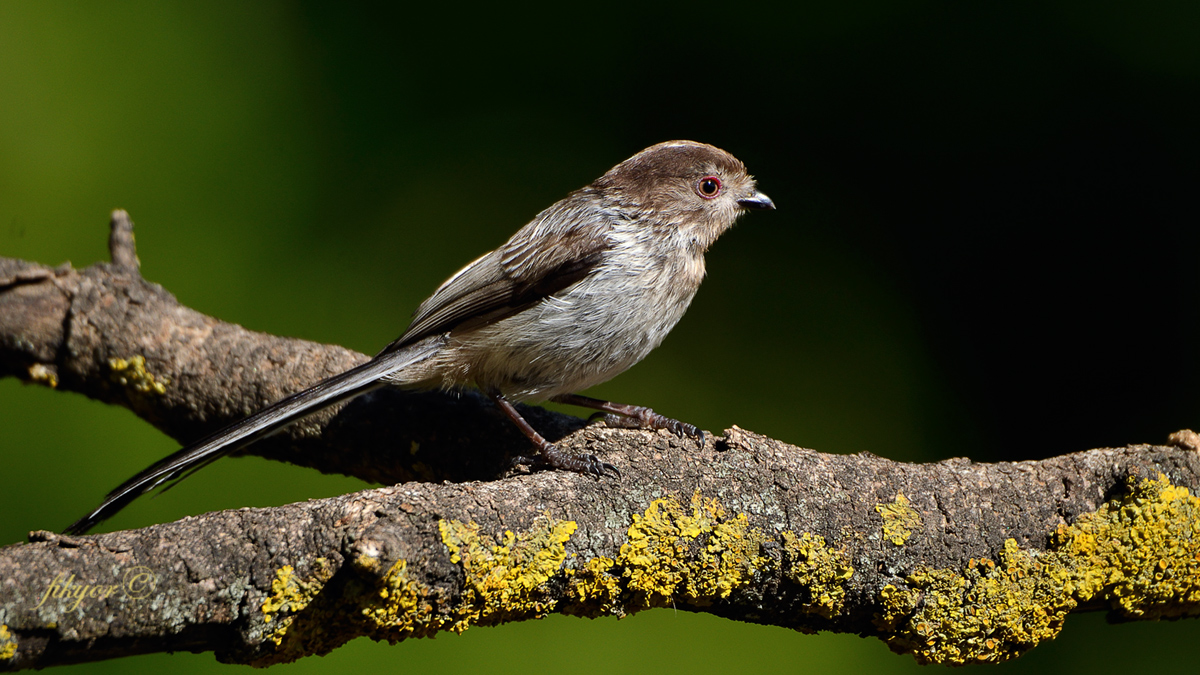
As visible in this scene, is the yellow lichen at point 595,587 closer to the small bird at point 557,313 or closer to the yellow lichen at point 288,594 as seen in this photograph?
the yellow lichen at point 288,594

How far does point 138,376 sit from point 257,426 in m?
0.79

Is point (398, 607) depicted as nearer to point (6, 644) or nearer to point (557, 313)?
point (6, 644)

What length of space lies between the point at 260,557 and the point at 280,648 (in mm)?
177

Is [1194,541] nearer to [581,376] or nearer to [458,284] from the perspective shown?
[581,376]

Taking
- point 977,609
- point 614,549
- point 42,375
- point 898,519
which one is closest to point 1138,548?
point 977,609

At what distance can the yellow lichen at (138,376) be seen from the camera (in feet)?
9.29

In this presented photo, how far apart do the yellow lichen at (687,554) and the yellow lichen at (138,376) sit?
1816mm

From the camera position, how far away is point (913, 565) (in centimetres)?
197

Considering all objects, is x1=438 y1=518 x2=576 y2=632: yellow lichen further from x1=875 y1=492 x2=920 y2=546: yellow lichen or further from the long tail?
the long tail

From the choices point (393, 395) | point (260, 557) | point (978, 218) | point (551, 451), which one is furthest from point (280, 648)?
point (978, 218)

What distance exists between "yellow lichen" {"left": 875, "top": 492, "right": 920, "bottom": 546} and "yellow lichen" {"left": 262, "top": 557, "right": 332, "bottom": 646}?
123 centimetres

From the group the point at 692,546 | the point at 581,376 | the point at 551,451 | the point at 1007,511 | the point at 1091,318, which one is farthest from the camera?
the point at 1091,318

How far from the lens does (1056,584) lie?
2027 mm

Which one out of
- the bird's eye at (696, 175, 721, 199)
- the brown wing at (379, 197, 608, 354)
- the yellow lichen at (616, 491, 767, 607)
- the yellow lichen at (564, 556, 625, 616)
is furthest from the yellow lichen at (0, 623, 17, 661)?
the bird's eye at (696, 175, 721, 199)
